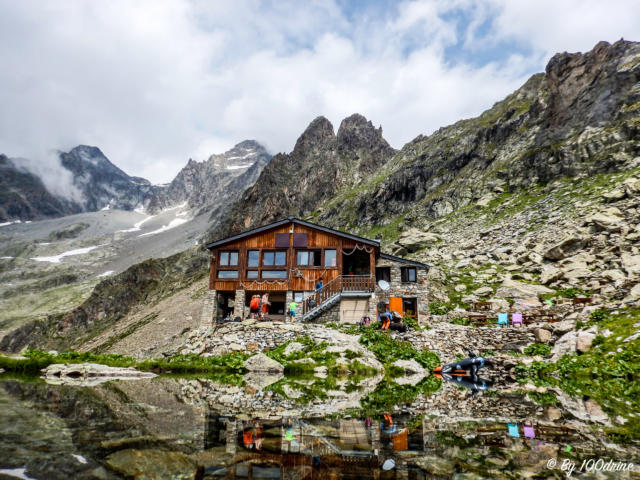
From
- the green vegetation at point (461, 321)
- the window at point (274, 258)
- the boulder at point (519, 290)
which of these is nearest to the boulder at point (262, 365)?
the green vegetation at point (461, 321)

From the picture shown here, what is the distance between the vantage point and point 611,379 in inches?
531

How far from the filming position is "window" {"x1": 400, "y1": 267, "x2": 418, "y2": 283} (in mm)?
34438

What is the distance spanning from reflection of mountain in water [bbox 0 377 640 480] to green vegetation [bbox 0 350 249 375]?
8.30 metres

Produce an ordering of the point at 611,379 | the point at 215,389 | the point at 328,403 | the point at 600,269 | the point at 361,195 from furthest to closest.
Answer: the point at 361,195, the point at 600,269, the point at 611,379, the point at 215,389, the point at 328,403

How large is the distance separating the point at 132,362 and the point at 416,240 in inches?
1882

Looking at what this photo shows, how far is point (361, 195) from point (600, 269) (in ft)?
278

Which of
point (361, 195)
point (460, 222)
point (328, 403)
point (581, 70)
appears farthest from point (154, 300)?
point (581, 70)

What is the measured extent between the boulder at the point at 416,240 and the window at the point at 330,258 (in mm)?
25779

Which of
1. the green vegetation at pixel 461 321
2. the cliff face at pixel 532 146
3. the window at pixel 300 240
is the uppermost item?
the cliff face at pixel 532 146

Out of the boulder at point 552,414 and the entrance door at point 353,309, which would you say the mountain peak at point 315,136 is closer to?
the entrance door at point 353,309

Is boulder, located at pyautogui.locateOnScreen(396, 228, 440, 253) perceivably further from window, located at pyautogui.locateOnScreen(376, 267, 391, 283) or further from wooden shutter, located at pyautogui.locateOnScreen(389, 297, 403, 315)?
wooden shutter, located at pyautogui.locateOnScreen(389, 297, 403, 315)

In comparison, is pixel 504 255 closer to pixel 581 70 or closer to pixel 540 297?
pixel 540 297

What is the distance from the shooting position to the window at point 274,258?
36125 millimetres

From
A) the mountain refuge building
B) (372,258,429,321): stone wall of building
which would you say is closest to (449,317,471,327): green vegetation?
(372,258,429,321): stone wall of building
